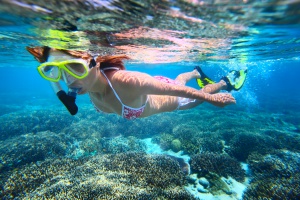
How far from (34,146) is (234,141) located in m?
12.0

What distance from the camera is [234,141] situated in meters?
10.1

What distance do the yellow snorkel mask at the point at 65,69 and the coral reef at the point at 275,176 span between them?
7.17m

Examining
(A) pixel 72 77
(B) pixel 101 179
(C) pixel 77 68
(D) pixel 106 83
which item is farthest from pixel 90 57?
(B) pixel 101 179

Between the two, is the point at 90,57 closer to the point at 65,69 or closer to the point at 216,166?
the point at 65,69

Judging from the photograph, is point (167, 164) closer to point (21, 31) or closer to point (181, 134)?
point (181, 134)

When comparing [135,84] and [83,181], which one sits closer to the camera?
[135,84]

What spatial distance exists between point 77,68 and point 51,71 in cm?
68

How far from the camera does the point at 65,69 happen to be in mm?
3211

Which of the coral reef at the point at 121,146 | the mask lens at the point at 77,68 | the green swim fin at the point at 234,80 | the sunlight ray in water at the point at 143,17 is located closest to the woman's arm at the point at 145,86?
the mask lens at the point at 77,68

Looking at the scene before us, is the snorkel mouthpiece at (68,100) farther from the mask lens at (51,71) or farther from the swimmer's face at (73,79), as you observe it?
the mask lens at (51,71)

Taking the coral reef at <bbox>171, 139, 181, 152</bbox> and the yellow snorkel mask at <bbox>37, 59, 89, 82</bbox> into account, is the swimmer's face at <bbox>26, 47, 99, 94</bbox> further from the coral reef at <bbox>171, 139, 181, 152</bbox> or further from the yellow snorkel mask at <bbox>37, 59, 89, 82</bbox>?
the coral reef at <bbox>171, 139, 181, 152</bbox>

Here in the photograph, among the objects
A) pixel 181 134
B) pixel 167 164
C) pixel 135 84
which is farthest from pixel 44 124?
pixel 135 84

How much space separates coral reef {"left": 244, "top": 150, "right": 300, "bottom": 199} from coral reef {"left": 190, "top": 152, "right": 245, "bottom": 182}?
69 cm

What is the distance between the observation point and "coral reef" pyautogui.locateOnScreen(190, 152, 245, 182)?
7.40m
